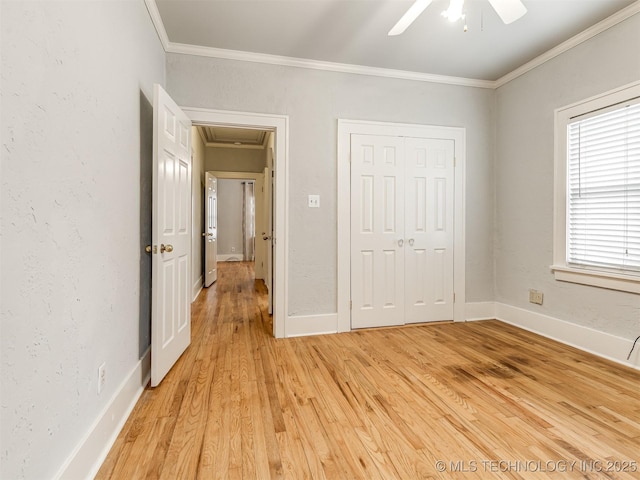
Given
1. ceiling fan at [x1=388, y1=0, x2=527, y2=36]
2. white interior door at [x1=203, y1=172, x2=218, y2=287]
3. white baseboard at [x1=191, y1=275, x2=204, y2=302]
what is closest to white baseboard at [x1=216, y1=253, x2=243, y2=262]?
white interior door at [x1=203, y1=172, x2=218, y2=287]

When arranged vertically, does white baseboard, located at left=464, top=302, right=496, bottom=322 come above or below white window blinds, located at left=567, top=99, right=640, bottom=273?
below

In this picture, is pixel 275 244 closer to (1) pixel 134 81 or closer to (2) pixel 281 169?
(2) pixel 281 169

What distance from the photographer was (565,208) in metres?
2.86

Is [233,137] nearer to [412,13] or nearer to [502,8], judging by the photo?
[412,13]

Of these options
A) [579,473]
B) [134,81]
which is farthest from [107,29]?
[579,473]

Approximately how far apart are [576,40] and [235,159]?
17.3ft

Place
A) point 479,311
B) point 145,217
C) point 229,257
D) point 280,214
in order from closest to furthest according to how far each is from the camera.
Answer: point 145,217 < point 280,214 < point 479,311 < point 229,257

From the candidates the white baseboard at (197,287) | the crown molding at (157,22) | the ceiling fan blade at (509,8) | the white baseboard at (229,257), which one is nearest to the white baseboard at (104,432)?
the crown molding at (157,22)

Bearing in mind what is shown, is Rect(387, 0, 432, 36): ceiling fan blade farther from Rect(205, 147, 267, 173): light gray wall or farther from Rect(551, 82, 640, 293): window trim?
Rect(205, 147, 267, 173): light gray wall

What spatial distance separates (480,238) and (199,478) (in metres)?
3.41

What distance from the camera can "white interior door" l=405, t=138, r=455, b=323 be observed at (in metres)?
3.37

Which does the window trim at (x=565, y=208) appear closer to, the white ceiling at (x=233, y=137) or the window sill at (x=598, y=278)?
the window sill at (x=598, y=278)

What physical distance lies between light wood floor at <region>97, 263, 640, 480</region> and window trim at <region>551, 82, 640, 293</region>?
0.62m

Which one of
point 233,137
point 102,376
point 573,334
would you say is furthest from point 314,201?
point 233,137
